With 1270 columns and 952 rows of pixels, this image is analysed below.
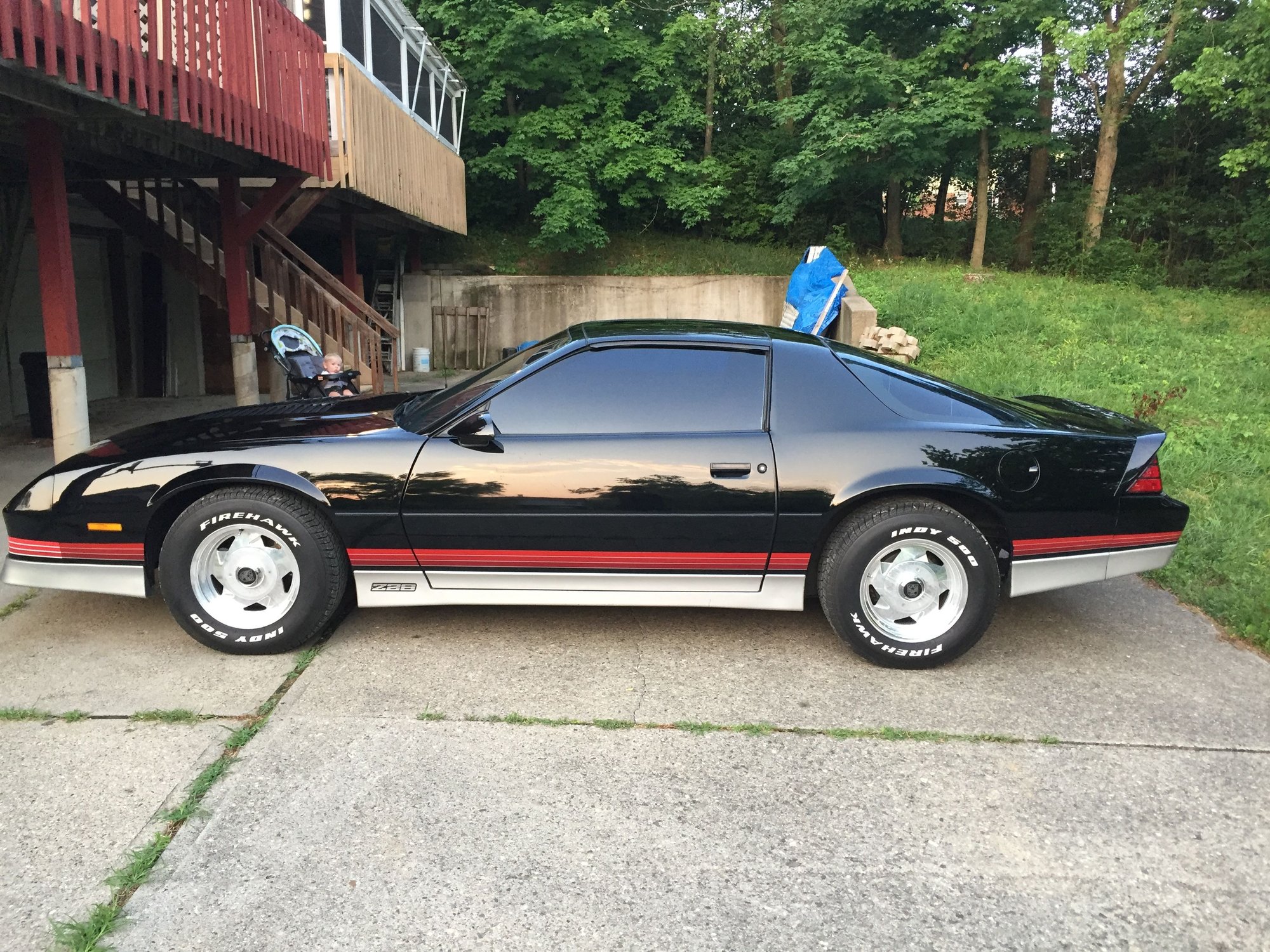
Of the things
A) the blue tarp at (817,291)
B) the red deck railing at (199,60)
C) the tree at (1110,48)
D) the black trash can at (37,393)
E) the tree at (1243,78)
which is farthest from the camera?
the tree at (1110,48)

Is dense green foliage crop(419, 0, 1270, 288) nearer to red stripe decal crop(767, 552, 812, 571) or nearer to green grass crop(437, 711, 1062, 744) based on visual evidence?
red stripe decal crop(767, 552, 812, 571)

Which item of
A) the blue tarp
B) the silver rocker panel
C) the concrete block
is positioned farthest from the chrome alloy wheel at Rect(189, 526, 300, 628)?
the blue tarp

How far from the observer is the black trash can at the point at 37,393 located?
8750 millimetres

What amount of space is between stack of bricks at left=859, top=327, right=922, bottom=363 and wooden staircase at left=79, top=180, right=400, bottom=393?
6.60 meters

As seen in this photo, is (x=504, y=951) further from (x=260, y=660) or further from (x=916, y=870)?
(x=260, y=660)

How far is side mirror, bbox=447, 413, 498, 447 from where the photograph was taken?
3928 millimetres

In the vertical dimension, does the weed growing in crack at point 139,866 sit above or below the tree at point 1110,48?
below

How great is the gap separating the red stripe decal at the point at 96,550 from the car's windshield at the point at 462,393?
1206 mm

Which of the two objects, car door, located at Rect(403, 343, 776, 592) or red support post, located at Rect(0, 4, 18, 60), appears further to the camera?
red support post, located at Rect(0, 4, 18, 60)

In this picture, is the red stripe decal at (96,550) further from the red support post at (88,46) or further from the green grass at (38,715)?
the red support post at (88,46)

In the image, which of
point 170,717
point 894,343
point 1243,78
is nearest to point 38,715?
Answer: point 170,717

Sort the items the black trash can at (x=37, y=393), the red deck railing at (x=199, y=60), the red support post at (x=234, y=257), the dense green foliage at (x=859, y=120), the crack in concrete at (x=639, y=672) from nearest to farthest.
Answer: the crack in concrete at (x=639, y=672) → the red deck railing at (x=199, y=60) → the black trash can at (x=37, y=393) → the red support post at (x=234, y=257) → the dense green foliage at (x=859, y=120)

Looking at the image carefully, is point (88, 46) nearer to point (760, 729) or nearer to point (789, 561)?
point (789, 561)

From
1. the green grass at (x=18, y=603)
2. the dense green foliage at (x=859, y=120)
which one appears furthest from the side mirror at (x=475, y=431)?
the dense green foliage at (x=859, y=120)
